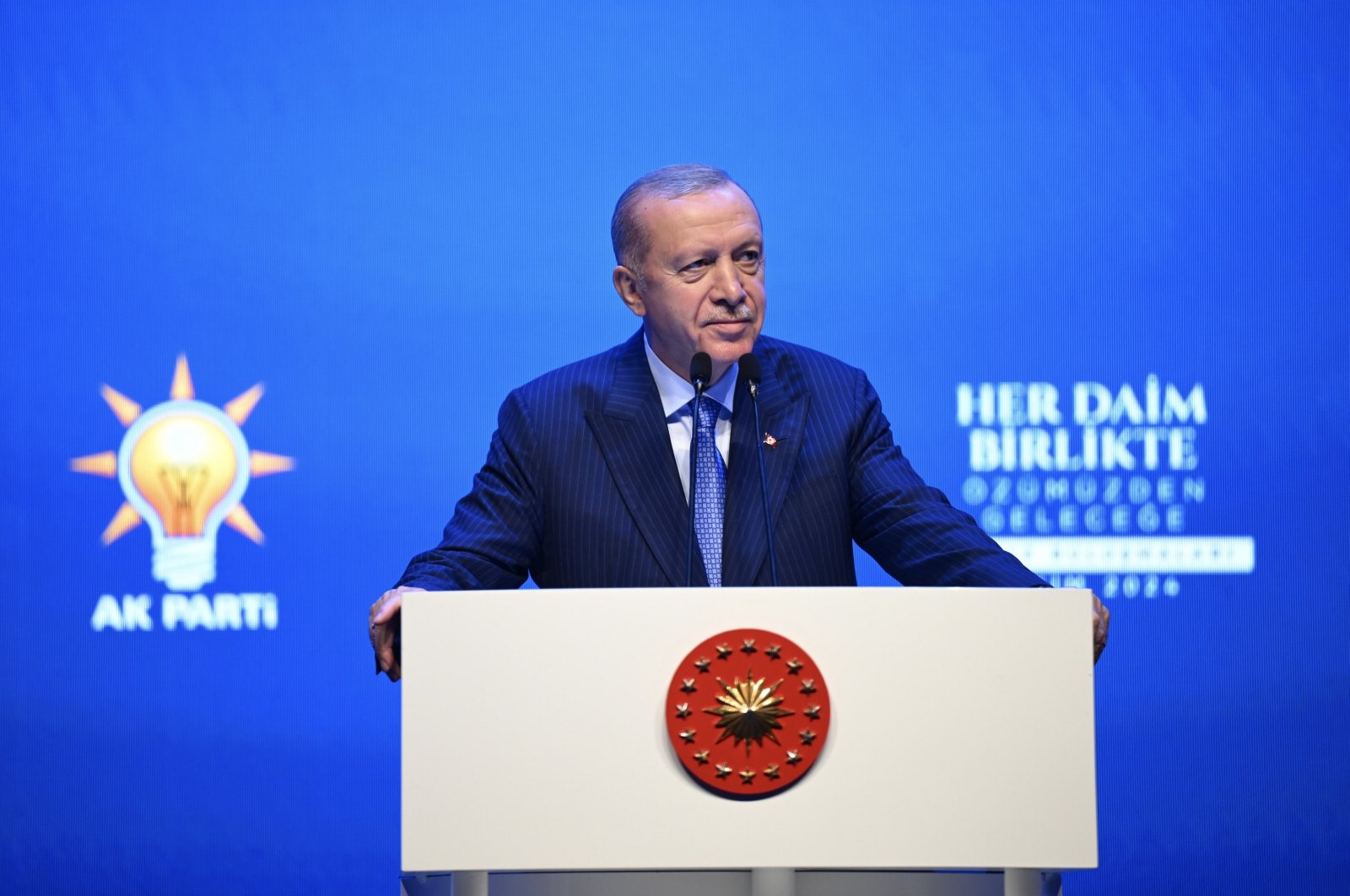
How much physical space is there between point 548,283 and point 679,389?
1.10 meters

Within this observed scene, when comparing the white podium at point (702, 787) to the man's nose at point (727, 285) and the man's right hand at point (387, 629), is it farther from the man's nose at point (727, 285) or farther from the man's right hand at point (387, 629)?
the man's nose at point (727, 285)

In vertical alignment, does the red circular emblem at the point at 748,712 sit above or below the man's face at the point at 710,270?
below

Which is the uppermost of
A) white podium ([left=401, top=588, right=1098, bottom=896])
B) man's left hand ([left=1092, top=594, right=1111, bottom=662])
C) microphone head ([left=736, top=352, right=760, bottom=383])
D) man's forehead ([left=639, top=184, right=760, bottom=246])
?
man's forehead ([left=639, top=184, right=760, bottom=246])

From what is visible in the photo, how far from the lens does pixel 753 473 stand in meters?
2.09

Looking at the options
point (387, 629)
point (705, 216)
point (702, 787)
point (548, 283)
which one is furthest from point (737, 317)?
point (548, 283)

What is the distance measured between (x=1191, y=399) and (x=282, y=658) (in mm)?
2068

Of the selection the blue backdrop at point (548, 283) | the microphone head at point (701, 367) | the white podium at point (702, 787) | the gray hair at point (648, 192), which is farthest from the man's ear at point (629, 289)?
the blue backdrop at point (548, 283)

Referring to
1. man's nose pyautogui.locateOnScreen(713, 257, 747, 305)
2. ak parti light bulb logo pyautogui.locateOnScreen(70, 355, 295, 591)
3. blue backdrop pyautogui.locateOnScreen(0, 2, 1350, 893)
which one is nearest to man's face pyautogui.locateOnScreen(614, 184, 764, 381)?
man's nose pyautogui.locateOnScreen(713, 257, 747, 305)

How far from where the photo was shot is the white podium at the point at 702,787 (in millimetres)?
1445

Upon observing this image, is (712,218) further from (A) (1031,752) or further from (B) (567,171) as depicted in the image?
(B) (567,171)

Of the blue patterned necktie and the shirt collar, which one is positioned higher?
the shirt collar

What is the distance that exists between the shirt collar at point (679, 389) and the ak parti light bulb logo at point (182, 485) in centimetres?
130

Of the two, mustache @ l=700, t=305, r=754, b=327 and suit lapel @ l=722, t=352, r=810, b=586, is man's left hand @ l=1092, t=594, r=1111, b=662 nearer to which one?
suit lapel @ l=722, t=352, r=810, b=586

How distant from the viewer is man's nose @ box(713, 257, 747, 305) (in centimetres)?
209
